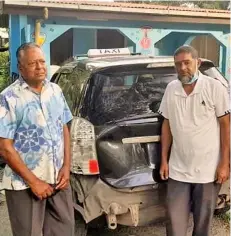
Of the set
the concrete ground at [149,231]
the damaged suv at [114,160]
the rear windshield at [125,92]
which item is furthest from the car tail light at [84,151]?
the concrete ground at [149,231]

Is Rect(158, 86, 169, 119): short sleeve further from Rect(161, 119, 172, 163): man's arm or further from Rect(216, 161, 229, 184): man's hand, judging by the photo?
Rect(216, 161, 229, 184): man's hand

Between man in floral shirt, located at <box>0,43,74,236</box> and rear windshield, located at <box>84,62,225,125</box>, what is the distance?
64 centimetres

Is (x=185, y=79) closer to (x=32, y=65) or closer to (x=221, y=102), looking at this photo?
(x=221, y=102)

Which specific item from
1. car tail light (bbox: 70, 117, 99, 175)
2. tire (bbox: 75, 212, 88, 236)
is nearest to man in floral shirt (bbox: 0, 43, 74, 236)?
car tail light (bbox: 70, 117, 99, 175)

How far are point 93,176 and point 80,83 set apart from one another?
930 mm

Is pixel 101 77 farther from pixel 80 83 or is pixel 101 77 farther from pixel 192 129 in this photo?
pixel 192 129

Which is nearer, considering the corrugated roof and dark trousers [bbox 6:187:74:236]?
dark trousers [bbox 6:187:74:236]

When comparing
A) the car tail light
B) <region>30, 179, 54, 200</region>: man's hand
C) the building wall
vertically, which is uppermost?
the building wall

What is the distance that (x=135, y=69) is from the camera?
3.73 meters

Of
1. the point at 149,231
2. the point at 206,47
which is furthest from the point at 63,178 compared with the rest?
the point at 206,47

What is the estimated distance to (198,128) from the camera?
123 inches

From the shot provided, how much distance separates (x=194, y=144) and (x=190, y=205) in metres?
0.54

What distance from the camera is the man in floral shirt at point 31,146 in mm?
2721

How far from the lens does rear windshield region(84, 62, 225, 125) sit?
139 inches
